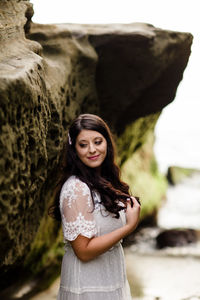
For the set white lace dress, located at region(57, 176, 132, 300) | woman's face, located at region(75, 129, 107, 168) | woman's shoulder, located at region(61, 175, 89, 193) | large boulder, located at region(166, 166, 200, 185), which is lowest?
large boulder, located at region(166, 166, 200, 185)

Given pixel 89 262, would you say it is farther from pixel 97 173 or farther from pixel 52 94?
pixel 52 94

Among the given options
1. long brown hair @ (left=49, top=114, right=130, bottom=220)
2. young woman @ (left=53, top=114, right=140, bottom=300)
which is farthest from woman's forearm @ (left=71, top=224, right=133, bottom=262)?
long brown hair @ (left=49, top=114, right=130, bottom=220)

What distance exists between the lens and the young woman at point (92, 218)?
2100 mm

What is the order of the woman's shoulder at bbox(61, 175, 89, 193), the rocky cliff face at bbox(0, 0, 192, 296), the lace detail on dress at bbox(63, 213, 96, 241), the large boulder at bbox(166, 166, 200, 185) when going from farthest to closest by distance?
the large boulder at bbox(166, 166, 200, 185)
the rocky cliff face at bbox(0, 0, 192, 296)
the woman's shoulder at bbox(61, 175, 89, 193)
the lace detail on dress at bbox(63, 213, 96, 241)

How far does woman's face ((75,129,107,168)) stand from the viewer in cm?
237

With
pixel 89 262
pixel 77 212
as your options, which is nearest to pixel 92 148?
pixel 77 212

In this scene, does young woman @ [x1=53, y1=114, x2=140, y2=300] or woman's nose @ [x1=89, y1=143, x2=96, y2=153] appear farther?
woman's nose @ [x1=89, y1=143, x2=96, y2=153]

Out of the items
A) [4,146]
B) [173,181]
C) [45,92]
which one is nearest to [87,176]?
[4,146]

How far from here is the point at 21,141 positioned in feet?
7.80

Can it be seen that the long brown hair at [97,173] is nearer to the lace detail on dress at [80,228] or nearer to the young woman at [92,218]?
the young woman at [92,218]

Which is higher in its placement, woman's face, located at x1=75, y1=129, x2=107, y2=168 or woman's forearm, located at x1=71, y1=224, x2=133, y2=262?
woman's face, located at x1=75, y1=129, x2=107, y2=168

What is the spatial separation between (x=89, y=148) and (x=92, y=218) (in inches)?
18.7

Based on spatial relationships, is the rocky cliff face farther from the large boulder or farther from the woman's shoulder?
the large boulder

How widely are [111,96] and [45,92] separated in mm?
1877
